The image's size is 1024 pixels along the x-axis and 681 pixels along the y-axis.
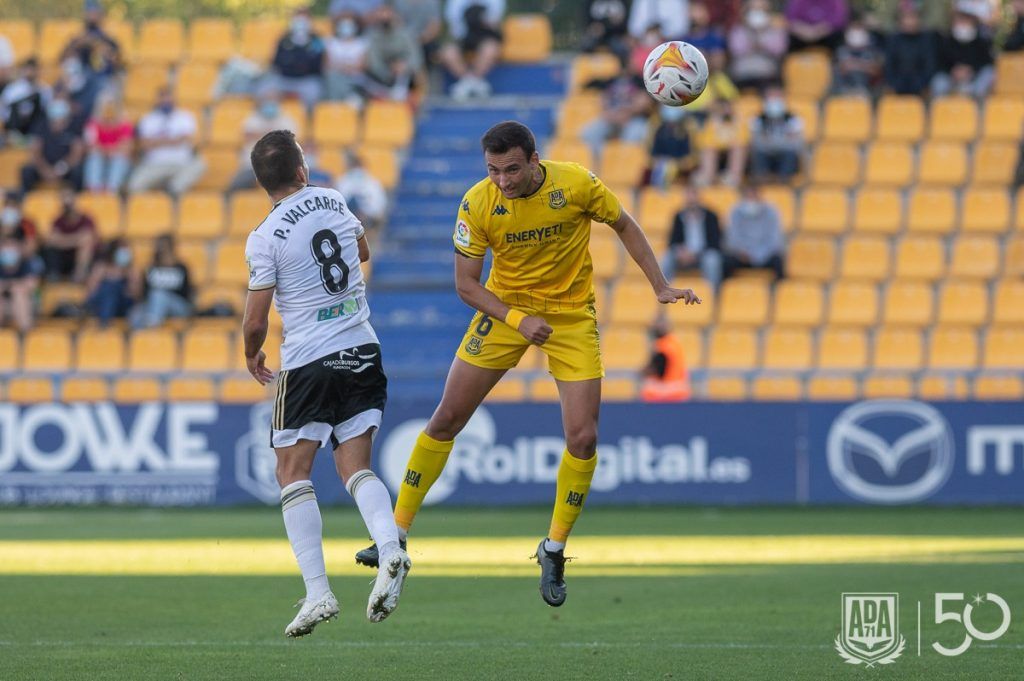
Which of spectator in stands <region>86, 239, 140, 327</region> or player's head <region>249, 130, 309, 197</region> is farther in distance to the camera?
spectator in stands <region>86, 239, 140, 327</region>

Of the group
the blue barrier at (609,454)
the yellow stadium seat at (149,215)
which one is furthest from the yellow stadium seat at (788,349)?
the yellow stadium seat at (149,215)

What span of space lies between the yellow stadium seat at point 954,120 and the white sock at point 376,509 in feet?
48.4

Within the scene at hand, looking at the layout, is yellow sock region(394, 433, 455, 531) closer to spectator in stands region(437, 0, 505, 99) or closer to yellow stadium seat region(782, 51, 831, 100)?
yellow stadium seat region(782, 51, 831, 100)

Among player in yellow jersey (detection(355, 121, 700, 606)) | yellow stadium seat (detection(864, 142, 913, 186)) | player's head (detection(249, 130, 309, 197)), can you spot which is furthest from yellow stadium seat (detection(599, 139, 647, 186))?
player's head (detection(249, 130, 309, 197))

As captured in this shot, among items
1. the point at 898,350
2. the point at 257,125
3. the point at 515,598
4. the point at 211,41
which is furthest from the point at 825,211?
the point at 515,598

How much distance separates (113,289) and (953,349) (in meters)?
9.69

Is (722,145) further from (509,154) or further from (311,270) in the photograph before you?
(311,270)

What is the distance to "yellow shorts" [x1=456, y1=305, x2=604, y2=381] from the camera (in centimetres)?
863

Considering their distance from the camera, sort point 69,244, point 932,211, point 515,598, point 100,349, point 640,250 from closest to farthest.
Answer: point 640,250
point 515,598
point 100,349
point 932,211
point 69,244

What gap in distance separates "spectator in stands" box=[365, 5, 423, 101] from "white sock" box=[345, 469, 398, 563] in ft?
50.6

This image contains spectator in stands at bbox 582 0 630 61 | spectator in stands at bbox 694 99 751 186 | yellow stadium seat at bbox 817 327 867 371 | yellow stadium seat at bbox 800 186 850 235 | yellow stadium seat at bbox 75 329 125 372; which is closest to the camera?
yellow stadium seat at bbox 817 327 867 371

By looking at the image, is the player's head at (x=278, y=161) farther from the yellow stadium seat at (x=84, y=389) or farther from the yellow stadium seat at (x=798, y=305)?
the yellow stadium seat at (x=798, y=305)

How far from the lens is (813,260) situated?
64.7ft

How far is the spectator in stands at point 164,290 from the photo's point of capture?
19.8 meters
